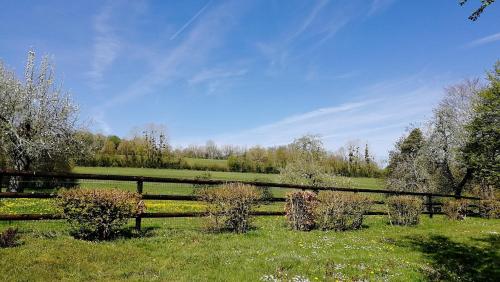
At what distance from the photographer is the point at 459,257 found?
11.4 meters

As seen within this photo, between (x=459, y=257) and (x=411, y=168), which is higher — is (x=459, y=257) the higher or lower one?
the lower one

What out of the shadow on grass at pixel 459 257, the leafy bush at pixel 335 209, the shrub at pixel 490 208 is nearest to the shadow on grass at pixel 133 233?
the leafy bush at pixel 335 209

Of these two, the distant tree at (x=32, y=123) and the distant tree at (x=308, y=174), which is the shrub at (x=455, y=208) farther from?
the distant tree at (x=32, y=123)

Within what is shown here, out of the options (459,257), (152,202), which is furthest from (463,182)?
(152,202)

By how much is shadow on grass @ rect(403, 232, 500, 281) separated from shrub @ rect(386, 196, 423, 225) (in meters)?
3.57

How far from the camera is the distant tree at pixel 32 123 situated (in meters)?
29.3

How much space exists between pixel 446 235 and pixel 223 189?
910cm

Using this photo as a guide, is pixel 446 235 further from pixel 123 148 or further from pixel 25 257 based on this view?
pixel 123 148

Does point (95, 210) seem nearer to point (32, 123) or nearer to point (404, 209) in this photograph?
point (404, 209)

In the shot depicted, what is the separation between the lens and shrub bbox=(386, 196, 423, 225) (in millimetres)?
18188

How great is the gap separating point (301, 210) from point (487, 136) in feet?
82.4

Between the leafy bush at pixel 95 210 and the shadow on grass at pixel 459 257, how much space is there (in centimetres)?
818

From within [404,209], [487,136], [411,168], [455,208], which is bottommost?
[455,208]

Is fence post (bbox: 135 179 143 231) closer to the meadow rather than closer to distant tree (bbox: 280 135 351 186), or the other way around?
the meadow
